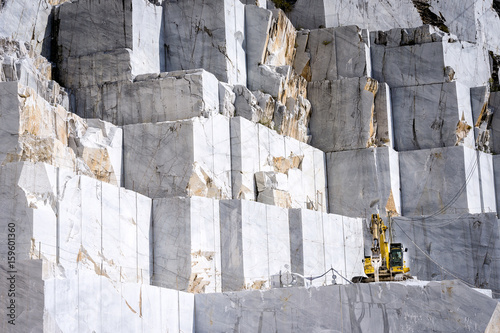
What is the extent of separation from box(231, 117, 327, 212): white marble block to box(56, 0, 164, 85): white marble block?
4.62 metres

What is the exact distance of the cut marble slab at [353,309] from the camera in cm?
2745

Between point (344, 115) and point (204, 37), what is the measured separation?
24.1 feet

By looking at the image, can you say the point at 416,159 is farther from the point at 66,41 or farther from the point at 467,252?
the point at 66,41

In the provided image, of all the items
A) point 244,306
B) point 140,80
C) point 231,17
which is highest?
point 231,17

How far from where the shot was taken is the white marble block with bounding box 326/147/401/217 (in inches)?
1556

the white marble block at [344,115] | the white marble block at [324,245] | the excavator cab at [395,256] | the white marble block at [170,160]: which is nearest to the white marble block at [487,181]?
the white marble block at [344,115]

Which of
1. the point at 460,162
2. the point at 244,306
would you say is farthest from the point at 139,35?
the point at 460,162

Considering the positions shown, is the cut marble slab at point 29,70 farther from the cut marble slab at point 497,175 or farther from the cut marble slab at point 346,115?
the cut marble slab at point 497,175

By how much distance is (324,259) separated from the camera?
114ft

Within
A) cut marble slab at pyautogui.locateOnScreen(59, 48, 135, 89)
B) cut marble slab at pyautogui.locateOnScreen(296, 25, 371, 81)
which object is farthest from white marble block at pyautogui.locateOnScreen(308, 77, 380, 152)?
cut marble slab at pyautogui.locateOnScreen(59, 48, 135, 89)

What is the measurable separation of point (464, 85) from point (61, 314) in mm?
24770

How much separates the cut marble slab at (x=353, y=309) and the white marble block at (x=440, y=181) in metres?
12.4

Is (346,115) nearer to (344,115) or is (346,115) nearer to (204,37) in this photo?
(344,115)

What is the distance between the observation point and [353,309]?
1106 inches
